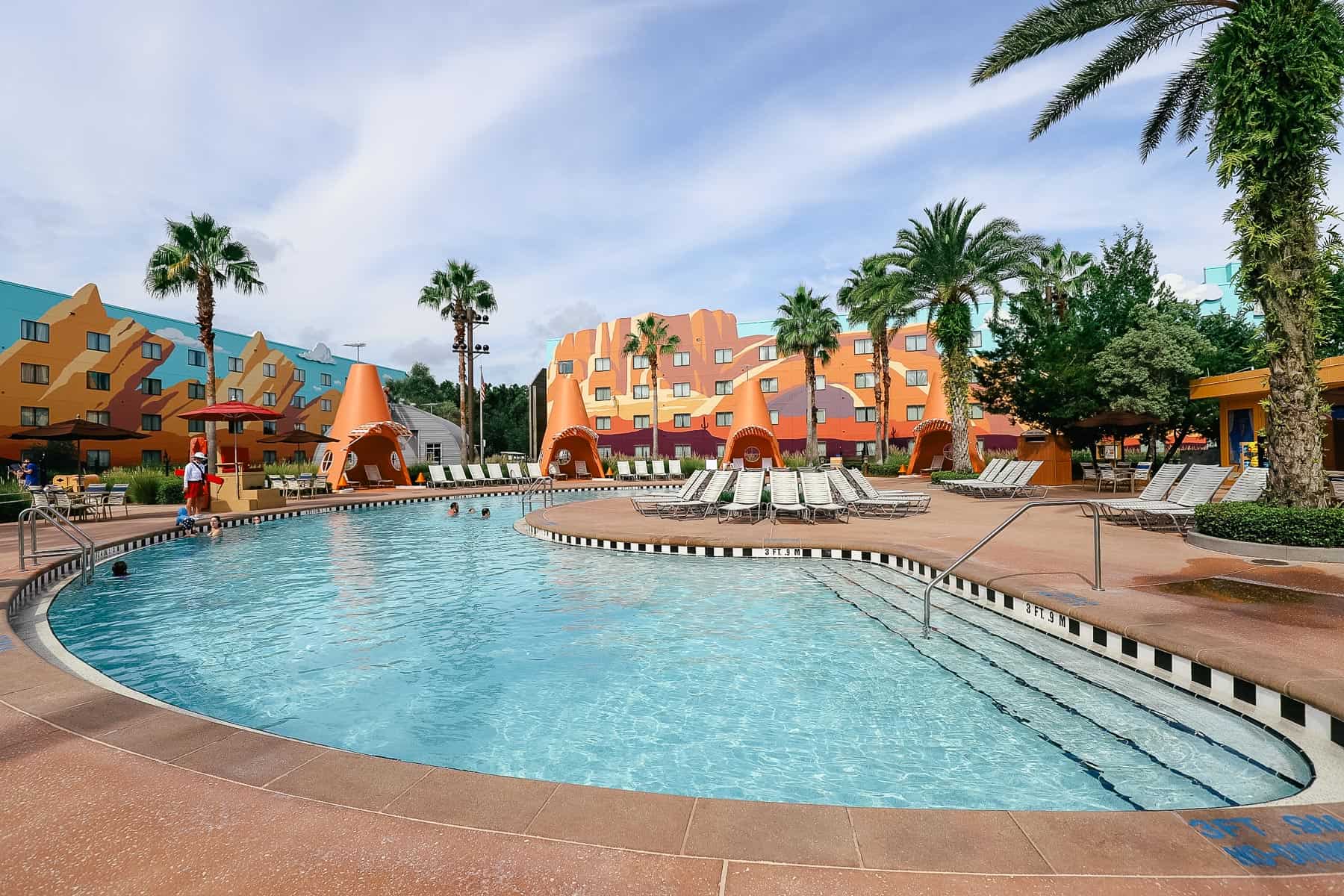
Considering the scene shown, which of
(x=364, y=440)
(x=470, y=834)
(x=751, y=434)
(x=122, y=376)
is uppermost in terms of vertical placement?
(x=122, y=376)

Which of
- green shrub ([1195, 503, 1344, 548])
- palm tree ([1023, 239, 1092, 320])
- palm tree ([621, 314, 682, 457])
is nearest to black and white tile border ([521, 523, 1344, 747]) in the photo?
green shrub ([1195, 503, 1344, 548])

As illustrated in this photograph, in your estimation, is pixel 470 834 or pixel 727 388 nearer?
pixel 470 834

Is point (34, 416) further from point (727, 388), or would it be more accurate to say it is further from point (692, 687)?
point (727, 388)

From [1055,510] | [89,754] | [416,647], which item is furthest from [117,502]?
[1055,510]

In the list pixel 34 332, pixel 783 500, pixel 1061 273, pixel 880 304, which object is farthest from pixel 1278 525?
pixel 34 332

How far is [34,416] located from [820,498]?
1310 inches

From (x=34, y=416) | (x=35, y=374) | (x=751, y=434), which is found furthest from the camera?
(x=751, y=434)

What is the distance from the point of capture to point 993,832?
263cm

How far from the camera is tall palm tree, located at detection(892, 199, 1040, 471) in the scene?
24.4 meters

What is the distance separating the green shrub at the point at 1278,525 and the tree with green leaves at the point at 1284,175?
91 cm

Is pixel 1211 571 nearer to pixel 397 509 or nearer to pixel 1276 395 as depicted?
pixel 1276 395

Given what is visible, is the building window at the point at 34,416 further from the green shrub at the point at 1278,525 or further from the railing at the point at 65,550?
the green shrub at the point at 1278,525

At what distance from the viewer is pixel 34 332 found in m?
29.0

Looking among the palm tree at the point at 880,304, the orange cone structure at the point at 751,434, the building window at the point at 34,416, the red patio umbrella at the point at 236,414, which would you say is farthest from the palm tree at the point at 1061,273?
the building window at the point at 34,416
